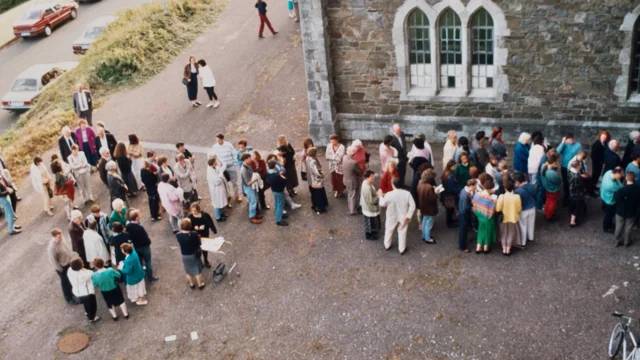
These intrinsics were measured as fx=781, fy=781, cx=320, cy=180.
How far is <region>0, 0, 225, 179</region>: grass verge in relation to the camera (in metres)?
22.1

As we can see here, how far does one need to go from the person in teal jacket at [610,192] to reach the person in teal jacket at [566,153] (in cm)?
101

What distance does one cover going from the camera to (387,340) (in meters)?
13.1

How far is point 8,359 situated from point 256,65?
13.1 m

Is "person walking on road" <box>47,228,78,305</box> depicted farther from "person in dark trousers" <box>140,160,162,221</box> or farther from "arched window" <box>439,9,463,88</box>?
"arched window" <box>439,9,463,88</box>

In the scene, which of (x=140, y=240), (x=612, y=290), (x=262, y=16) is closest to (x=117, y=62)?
(x=262, y=16)

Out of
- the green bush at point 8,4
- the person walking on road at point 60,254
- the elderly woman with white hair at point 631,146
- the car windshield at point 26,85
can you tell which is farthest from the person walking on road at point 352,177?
the green bush at point 8,4

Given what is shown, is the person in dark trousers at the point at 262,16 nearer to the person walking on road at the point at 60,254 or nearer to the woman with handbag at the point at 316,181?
the woman with handbag at the point at 316,181

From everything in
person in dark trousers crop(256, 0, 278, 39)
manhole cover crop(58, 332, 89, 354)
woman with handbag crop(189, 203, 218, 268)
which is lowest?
manhole cover crop(58, 332, 89, 354)

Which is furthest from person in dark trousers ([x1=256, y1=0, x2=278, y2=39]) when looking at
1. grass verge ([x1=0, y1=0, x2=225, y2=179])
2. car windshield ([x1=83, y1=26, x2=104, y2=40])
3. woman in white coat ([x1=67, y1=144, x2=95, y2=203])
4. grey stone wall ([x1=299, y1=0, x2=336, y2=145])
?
woman in white coat ([x1=67, y1=144, x2=95, y2=203])

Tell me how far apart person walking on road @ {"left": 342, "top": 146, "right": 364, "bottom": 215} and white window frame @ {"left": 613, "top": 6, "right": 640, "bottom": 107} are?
231 inches

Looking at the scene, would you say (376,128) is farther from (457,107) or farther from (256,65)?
(256,65)

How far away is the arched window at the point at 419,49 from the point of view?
57.1 feet

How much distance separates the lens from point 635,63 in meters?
16.6

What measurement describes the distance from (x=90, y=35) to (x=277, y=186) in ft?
55.3
